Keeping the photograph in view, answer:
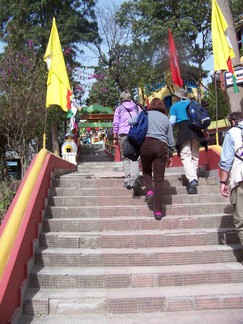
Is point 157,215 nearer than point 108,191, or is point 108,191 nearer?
point 157,215

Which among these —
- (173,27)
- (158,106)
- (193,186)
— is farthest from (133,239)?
(173,27)

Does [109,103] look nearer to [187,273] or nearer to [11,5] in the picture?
[11,5]

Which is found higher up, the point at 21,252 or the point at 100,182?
the point at 100,182

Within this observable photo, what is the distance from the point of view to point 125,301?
12.6 ft

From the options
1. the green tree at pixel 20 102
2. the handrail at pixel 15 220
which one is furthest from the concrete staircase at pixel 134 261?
the green tree at pixel 20 102

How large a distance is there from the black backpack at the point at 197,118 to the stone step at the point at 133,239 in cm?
186

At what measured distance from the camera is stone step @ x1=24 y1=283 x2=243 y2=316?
3791 millimetres

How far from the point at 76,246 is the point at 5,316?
1.63 meters

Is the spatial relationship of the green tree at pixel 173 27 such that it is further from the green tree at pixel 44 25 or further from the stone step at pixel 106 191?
the stone step at pixel 106 191

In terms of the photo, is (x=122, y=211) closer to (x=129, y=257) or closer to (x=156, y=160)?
(x=156, y=160)

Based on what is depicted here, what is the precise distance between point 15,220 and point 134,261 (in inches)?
58.1

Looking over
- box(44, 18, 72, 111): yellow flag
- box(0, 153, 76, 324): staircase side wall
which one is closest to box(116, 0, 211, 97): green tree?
box(44, 18, 72, 111): yellow flag

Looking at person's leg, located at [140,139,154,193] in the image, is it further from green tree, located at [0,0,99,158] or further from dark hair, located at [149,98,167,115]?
green tree, located at [0,0,99,158]

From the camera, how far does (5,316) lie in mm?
3256
